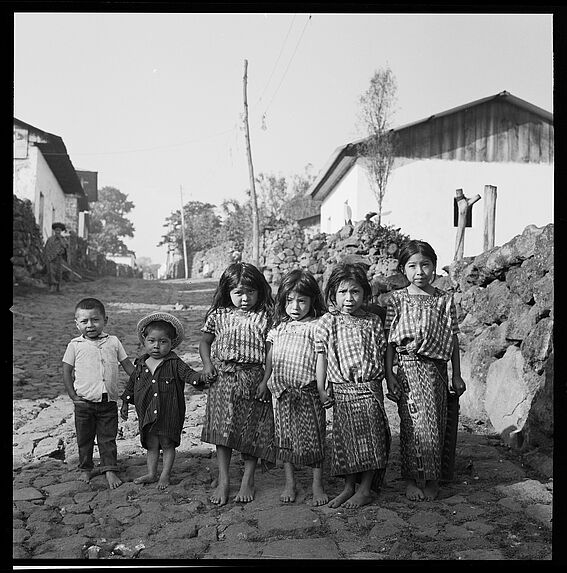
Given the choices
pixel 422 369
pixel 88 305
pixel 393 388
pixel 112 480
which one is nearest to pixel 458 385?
pixel 422 369

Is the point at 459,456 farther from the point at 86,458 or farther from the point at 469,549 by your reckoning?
the point at 86,458

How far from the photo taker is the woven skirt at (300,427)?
11.2 feet

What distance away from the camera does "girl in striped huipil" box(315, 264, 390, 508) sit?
11.0 feet

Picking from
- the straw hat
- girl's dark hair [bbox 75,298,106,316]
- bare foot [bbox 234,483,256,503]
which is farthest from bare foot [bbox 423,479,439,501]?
girl's dark hair [bbox 75,298,106,316]

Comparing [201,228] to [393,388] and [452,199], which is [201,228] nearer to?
[452,199]

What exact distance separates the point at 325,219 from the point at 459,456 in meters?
9.83

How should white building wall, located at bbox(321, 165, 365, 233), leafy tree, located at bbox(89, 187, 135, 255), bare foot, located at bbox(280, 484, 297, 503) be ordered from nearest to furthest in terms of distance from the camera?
bare foot, located at bbox(280, 484, 297, 503) < white building wall, located at bbox(321, 165, 365, 233) < leafy tree, located at bbox(89, 187, 135, 255)

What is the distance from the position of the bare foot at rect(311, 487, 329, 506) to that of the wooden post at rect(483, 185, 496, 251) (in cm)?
380

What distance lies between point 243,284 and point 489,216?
3.67 metres

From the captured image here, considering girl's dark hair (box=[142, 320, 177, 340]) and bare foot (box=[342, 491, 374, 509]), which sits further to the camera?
girl's dark hair (box=[142, 320, 177, 340])

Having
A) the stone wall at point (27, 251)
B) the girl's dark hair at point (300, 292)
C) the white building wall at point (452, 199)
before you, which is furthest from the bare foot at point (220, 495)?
the stone wall at point (27, 251)

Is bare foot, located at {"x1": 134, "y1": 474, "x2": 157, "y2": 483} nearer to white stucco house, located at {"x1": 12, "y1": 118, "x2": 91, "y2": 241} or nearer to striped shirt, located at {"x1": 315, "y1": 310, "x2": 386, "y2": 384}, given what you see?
striped shirt, located at {"x1": 315, "y1": 310, "x2": 386, "y2": 384}

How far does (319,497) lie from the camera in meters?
3.33

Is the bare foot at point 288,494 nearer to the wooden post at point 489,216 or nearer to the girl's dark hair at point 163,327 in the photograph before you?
the girl's dark hair at point 163,327
